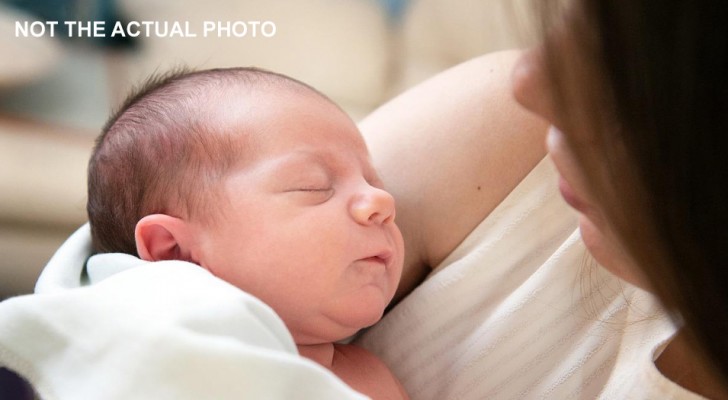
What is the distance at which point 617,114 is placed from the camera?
18.1 inches

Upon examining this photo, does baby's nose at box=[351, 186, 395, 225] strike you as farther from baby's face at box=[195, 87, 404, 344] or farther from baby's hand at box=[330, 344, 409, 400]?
baby's hand at box=[330, 344, 409, 400]

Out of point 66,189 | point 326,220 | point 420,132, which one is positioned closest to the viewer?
point 326,220

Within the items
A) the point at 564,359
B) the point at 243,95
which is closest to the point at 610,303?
the point at 564,359

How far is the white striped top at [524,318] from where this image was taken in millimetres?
746

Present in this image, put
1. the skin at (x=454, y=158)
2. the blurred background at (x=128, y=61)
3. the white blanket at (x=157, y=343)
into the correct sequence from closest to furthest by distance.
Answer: the white blanket at (x=157, y=343), the skin at (x=454, y=158), the blurred background at (x=128, y=61)

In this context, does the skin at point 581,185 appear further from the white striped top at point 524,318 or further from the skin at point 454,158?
the skin at point 454,158

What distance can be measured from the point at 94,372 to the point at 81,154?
37.4 inches

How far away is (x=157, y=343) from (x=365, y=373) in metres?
0.28

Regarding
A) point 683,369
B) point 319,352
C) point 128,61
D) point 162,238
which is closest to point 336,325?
point 319,352

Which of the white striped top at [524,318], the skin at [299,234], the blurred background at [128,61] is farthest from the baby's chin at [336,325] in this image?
the blurred background at [128,61]

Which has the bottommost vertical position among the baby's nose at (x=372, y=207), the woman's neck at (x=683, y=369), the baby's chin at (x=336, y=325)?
the woman's neck at (x=683, y=369)

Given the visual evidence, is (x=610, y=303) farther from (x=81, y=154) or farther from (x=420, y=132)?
(x=81, y=154)

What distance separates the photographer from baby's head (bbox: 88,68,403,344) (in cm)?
70

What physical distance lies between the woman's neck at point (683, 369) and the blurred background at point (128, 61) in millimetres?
477
